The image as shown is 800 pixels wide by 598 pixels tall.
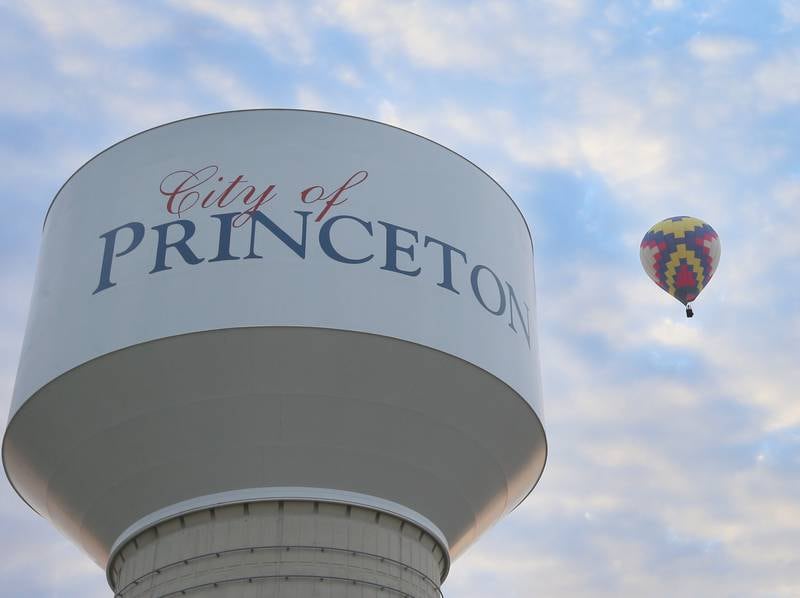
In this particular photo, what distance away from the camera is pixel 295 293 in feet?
41.1

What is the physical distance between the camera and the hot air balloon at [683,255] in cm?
2803

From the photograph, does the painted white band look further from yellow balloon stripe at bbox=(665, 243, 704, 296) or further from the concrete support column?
yellow balloon stripe at bbox=(665, 243, 704, 296)

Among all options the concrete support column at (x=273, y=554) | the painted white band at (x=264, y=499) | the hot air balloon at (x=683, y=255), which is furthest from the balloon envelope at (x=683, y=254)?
the concrete support column at (x=273, y=554)

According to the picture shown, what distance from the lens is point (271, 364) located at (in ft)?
40.8

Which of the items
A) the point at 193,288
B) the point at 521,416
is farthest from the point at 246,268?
the point at 521,416

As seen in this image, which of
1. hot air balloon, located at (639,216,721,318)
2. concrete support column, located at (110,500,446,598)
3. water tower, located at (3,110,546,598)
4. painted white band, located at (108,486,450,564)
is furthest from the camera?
hot air balloon, located at (639,216,721,318)

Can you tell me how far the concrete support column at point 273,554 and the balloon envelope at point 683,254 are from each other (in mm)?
16795

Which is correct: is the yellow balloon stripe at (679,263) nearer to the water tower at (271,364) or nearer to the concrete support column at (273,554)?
the water tower at (271,364)

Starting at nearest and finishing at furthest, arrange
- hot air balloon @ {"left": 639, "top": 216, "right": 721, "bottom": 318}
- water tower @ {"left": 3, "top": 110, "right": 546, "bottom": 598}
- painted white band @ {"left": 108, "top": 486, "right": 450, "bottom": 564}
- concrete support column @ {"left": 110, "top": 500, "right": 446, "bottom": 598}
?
water tower @ {"left": 3, "top": 110, "right": 546, "bottom": 598}
concrete support column @ {"left": 110, "top": 500, "right": 446, "bottom": 598}
painted white band @ {"left": 108, "top": 486, "right": 450, "bottom": 564}
hot air balloon @ {"left": 639, "top": 216, "right": 721, "bottom": 318}

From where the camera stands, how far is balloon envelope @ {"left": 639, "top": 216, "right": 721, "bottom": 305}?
28031mm

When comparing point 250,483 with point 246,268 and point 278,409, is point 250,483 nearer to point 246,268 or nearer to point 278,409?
point 278,409

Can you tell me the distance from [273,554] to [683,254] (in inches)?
712

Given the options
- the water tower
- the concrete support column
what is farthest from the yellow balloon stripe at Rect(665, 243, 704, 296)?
the concrete support column

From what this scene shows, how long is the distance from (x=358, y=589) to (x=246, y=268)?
3.96 meters
